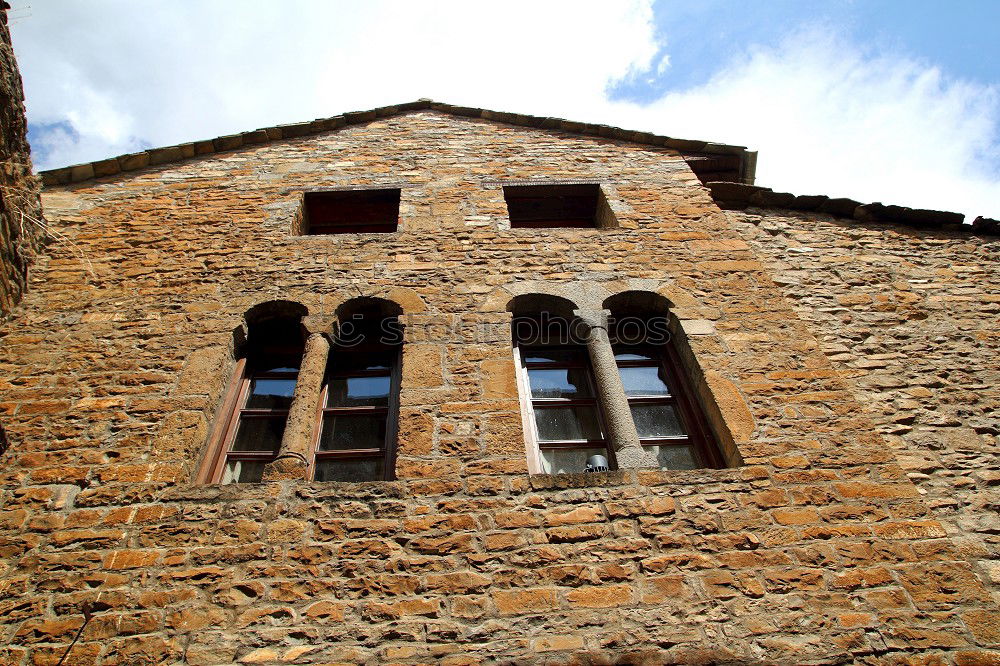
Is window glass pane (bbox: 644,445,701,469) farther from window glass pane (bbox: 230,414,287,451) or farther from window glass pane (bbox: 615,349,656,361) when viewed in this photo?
window glass pane (bbox: 230,414,287,451)

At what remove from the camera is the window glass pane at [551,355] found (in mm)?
4688

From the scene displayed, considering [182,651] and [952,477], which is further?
[952,477]

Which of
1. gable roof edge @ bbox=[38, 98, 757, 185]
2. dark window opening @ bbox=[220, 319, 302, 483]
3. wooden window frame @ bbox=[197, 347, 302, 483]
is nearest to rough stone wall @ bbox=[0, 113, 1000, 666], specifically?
wooden window frame @ bbox=[197, 347, 302, 483]

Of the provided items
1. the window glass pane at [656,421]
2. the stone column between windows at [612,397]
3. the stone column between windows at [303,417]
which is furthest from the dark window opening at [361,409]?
the window glass pane at [656,421]

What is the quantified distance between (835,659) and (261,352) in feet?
13.3

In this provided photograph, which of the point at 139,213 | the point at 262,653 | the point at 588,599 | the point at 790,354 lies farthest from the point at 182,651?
the point at 139,213

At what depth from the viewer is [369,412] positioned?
4.27 meters

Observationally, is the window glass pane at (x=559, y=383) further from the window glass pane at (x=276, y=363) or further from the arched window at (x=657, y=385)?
the window glass pane at (x=276, y=363)

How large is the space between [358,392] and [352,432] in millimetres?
389

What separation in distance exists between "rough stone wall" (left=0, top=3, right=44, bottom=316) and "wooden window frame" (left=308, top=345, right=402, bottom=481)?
2.63 metres

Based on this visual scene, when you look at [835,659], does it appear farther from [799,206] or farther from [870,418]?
[799,206]

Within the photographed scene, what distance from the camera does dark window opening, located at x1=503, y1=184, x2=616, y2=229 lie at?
6.54m

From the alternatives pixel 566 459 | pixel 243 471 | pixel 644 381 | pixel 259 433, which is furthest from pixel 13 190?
pixel 644 381

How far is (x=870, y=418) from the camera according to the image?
403cm
